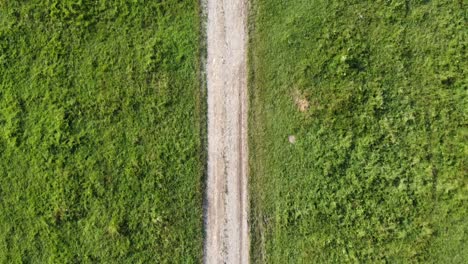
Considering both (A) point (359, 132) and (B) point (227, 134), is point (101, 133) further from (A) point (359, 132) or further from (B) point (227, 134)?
(A) point (359, 132)

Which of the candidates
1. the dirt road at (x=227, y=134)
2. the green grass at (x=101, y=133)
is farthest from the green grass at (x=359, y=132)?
the green grass at (x=101, y=133)

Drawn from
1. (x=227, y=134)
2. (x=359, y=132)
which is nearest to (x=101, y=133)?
(x=227, y=134)

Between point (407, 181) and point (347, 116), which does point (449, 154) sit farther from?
point (347, 116)

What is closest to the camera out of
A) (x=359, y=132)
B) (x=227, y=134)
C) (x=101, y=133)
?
(x=359, y=132)

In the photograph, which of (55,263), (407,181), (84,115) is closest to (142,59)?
(84,115)

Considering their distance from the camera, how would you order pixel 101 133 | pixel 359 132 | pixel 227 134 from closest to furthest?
1. pixel 359 132
2. pixel 227 134
3. pixel 101 133

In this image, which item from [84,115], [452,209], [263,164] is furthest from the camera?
[84,115]
